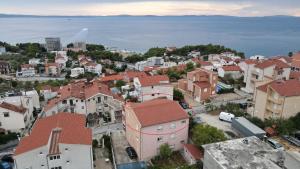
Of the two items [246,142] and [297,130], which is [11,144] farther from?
[297,130]

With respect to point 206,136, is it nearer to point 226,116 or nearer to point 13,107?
point 226,116

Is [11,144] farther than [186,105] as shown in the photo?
No

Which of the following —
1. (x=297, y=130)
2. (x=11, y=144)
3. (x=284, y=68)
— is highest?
(x=284, y=68)

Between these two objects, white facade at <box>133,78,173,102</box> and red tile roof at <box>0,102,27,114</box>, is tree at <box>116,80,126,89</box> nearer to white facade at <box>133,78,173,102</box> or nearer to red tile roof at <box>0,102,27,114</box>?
white facade at <box>133,78,173,102</box>

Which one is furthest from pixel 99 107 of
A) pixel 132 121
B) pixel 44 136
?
pixel 44 136

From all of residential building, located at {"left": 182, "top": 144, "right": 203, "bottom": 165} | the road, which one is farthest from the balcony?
the road

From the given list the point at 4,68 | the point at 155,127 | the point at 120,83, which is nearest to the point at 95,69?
the point at 120,83
